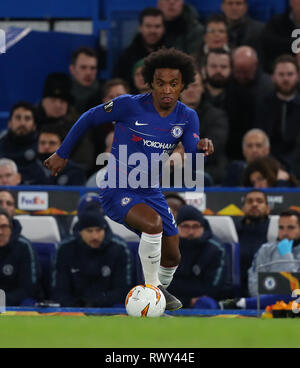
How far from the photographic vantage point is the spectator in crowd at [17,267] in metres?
9.07

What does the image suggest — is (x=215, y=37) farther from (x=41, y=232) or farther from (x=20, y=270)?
(x=20, y=270)

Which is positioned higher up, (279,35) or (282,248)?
(279,35)

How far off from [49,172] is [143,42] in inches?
96.8

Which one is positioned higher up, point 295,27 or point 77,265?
point 295,27

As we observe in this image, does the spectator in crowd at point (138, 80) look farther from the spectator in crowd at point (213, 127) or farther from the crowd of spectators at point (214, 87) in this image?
the spectator in crowd at point (213, 127)

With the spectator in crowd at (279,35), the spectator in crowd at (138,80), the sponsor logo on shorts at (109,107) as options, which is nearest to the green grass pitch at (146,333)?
the sponsor logo on shorts at (109,107)

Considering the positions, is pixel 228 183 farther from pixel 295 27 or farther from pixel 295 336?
pixel 295 336

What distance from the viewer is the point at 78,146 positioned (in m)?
11.4

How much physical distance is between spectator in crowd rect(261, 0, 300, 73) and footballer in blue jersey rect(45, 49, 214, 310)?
18.1ft

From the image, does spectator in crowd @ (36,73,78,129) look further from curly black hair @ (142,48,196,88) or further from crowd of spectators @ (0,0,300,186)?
curly black hair @ (142,48,196,88)

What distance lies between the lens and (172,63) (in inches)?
262

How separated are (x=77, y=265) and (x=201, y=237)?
118 centimetres

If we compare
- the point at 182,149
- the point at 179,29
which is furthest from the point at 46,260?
the point at 179,29
